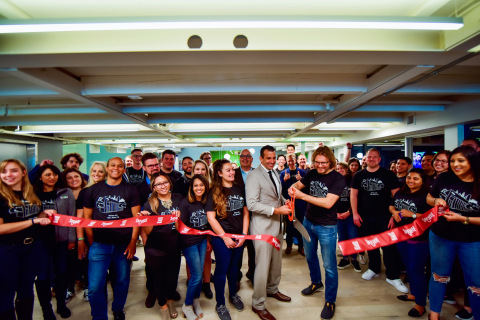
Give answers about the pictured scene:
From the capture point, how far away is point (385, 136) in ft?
26.5

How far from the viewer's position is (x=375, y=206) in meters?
3.63

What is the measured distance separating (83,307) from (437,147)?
10.6 metres

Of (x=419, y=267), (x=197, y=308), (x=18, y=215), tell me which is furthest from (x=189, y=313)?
(x=419, y=267)

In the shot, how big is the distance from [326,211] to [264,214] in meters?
0.72

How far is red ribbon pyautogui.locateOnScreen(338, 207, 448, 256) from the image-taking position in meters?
2.40

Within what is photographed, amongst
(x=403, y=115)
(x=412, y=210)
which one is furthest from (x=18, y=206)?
(x=403, y=115)

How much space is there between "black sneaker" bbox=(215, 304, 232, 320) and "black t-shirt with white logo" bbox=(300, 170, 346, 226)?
1.42 m

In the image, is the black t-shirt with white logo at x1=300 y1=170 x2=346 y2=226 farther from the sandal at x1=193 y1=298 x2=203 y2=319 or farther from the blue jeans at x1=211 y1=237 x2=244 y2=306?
the sandal at x1=193 y1=298 x2=203 y2=319

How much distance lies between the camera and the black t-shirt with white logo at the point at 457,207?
88.4 inches

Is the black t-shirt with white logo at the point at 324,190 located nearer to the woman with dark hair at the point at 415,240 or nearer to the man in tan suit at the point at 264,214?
the man in tan suit at the point at 264,214

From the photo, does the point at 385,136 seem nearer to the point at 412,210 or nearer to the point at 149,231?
the point at 412,210

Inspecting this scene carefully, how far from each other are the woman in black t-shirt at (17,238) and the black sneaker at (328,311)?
3.06 meters

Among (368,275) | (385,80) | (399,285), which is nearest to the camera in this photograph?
(399,285)

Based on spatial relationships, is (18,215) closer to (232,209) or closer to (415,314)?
(232,209)
